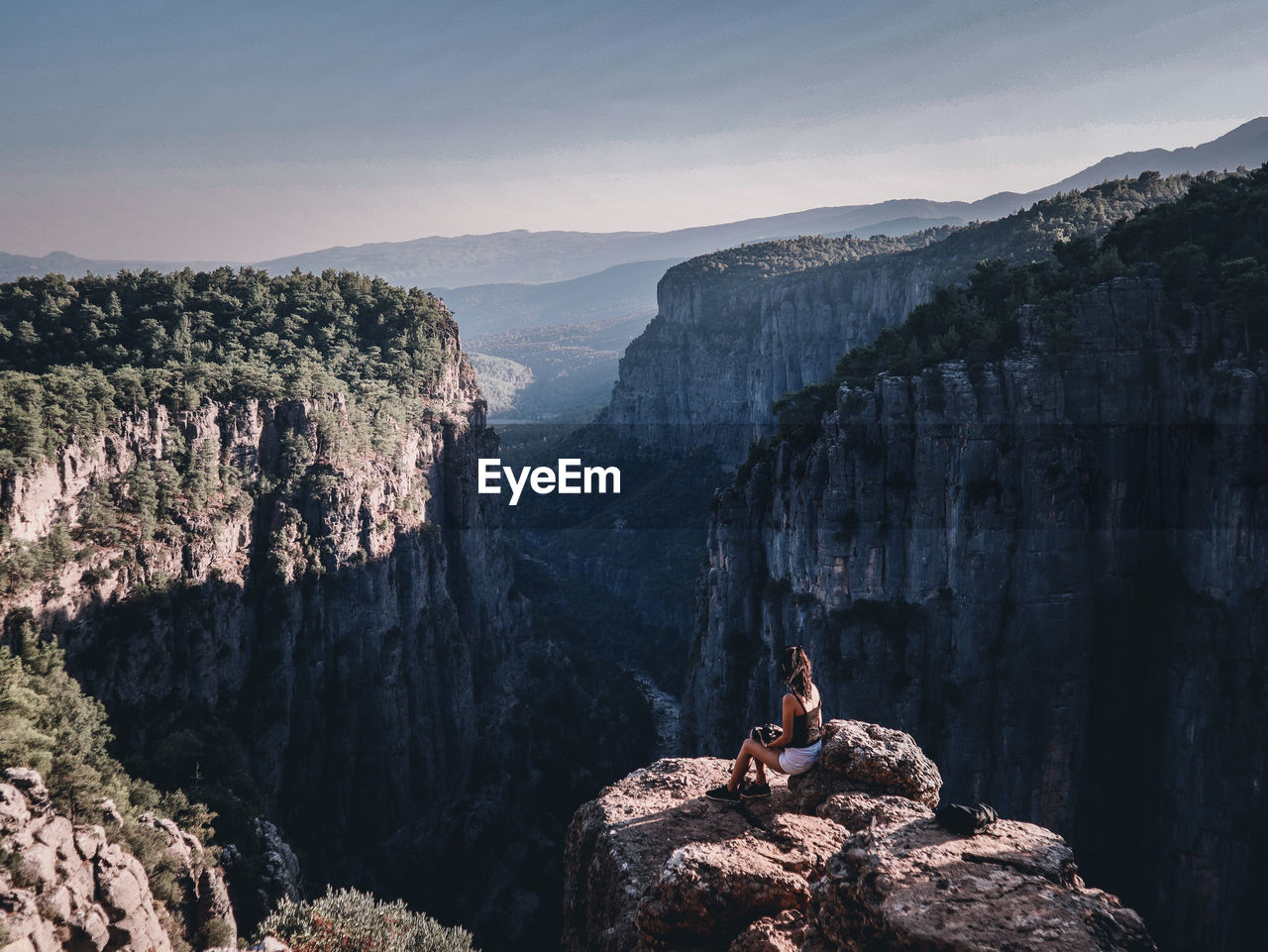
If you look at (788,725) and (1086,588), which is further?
(1086,588)

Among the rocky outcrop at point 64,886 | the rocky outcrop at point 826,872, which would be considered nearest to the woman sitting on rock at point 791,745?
the rocky outcrop at point 826,872

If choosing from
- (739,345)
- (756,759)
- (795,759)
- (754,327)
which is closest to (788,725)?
(795,759)

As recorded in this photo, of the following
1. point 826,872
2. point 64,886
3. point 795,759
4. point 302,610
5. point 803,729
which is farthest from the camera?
point 302,610

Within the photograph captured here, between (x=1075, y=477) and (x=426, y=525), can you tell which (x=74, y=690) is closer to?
(x=426, y=525)

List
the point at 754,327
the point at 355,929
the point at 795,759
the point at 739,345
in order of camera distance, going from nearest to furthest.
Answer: the point at 795,759 < the point at 355,929 < the point at 739,345 < the point at 754,327

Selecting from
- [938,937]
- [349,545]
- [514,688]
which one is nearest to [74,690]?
[349,545]

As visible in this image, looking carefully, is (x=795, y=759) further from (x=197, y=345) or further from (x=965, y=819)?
(x=197, y=345)

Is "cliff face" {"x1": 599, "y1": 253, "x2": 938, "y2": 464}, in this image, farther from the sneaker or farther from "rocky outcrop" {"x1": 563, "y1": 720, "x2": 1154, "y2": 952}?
the sneaker

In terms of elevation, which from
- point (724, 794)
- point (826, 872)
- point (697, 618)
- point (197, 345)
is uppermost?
point (197, 345)
